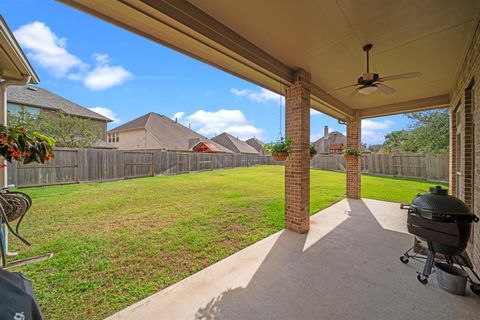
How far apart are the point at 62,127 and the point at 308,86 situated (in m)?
13.6

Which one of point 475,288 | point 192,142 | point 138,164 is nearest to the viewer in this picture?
point 475,288

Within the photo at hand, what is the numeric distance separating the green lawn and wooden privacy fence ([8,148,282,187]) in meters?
1.23

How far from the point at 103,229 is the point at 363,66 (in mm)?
5805

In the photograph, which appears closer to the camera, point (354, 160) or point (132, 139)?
point (354, 160)

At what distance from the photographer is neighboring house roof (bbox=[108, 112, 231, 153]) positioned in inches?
734

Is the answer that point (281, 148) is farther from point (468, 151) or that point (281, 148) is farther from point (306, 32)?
point (468, 151)

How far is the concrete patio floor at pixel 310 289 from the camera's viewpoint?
6.27 feet

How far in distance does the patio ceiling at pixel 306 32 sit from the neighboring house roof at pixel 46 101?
39.6ft

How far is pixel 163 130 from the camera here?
66.2 feet

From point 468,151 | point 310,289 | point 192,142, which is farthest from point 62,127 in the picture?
point 468,151

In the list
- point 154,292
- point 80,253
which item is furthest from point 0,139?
→ point 80,253

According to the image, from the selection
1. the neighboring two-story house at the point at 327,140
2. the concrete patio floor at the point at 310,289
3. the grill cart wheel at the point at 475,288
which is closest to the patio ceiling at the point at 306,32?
the concrete patio floor at the point at 310,289

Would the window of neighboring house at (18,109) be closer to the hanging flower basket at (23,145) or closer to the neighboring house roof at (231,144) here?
the hanging flower basket at (23,145)

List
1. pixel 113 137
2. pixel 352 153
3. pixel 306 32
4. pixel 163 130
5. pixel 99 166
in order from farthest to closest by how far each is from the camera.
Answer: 1. pixel 113 137
2. pixel 163 130
3. pixel 99 166
4. pixel 352 153
5. pixel 306 32
